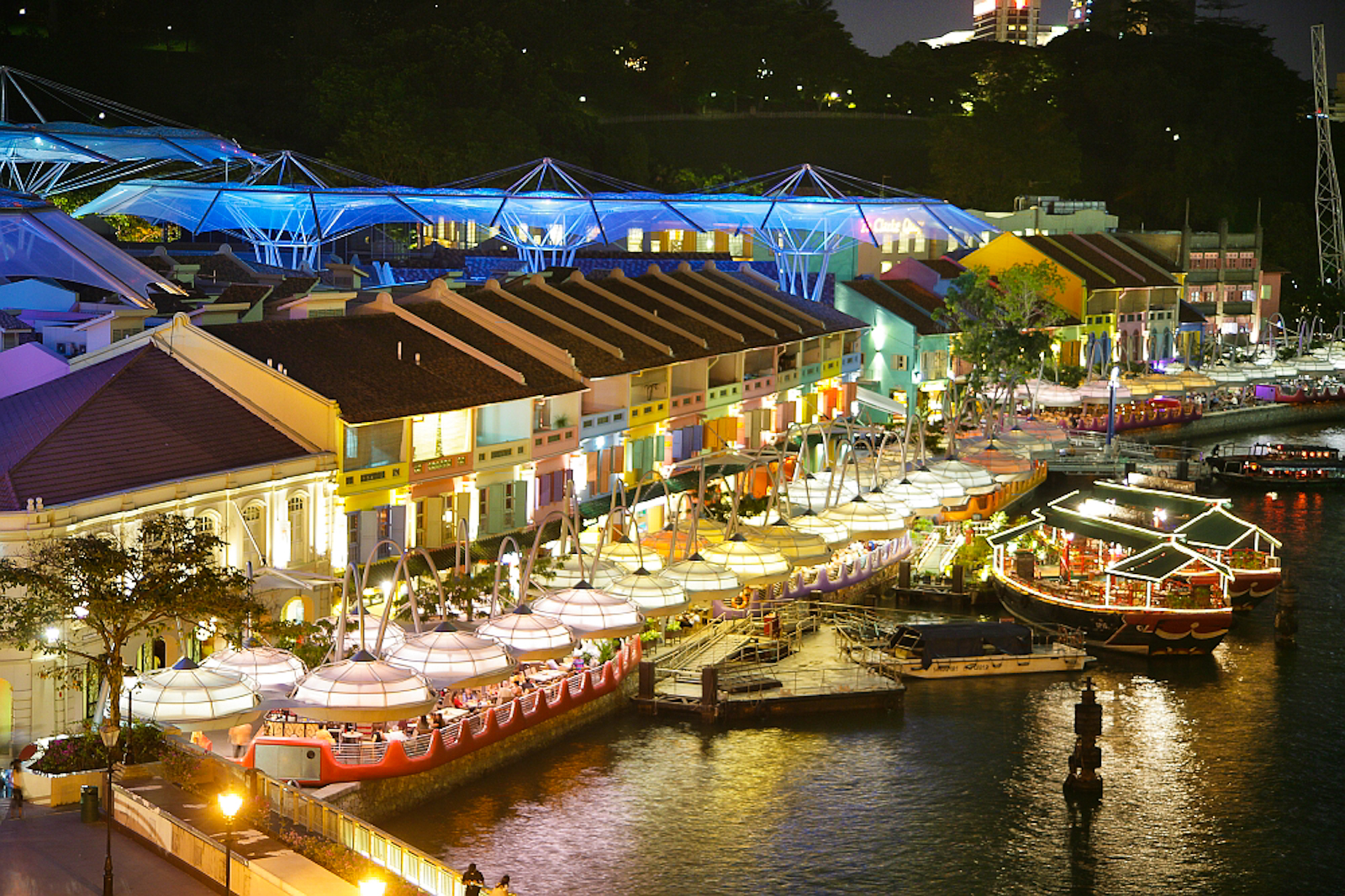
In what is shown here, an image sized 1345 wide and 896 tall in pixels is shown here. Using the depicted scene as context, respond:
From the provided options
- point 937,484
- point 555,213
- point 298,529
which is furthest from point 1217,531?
point 555,213

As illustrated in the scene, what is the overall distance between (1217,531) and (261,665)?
4172cm

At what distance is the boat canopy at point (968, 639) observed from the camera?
5838 centimetres

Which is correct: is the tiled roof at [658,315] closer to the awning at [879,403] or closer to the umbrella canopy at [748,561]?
the awning at [879,403]

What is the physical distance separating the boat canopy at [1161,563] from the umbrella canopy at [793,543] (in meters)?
10.8

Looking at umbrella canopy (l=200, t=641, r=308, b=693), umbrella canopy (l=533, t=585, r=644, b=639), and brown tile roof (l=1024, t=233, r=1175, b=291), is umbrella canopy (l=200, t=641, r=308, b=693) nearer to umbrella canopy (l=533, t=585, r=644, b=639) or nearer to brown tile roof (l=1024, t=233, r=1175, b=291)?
umbrella canopy (l=533, t=585, r=644, b=639)

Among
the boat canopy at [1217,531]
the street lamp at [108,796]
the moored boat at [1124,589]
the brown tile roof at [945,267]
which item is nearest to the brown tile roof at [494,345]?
the moored boat at [1124,589]

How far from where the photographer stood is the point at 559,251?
365ft

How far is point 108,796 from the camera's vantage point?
1190 inches

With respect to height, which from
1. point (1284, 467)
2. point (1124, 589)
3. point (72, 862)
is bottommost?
point (72, 862)

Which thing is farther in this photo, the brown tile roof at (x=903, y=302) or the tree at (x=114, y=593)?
the brown tile roof at (x=903, y=302)

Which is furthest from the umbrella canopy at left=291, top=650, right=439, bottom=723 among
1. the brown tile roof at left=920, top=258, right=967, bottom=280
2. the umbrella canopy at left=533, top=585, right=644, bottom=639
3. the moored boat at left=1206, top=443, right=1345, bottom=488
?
the brown tile roof at left=920, top=258, right=967, bottom=280

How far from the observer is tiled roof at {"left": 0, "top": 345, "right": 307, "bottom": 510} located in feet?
141

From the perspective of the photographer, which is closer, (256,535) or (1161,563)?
(256,535)

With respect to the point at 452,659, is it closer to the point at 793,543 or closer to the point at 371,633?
the point at 371,633
